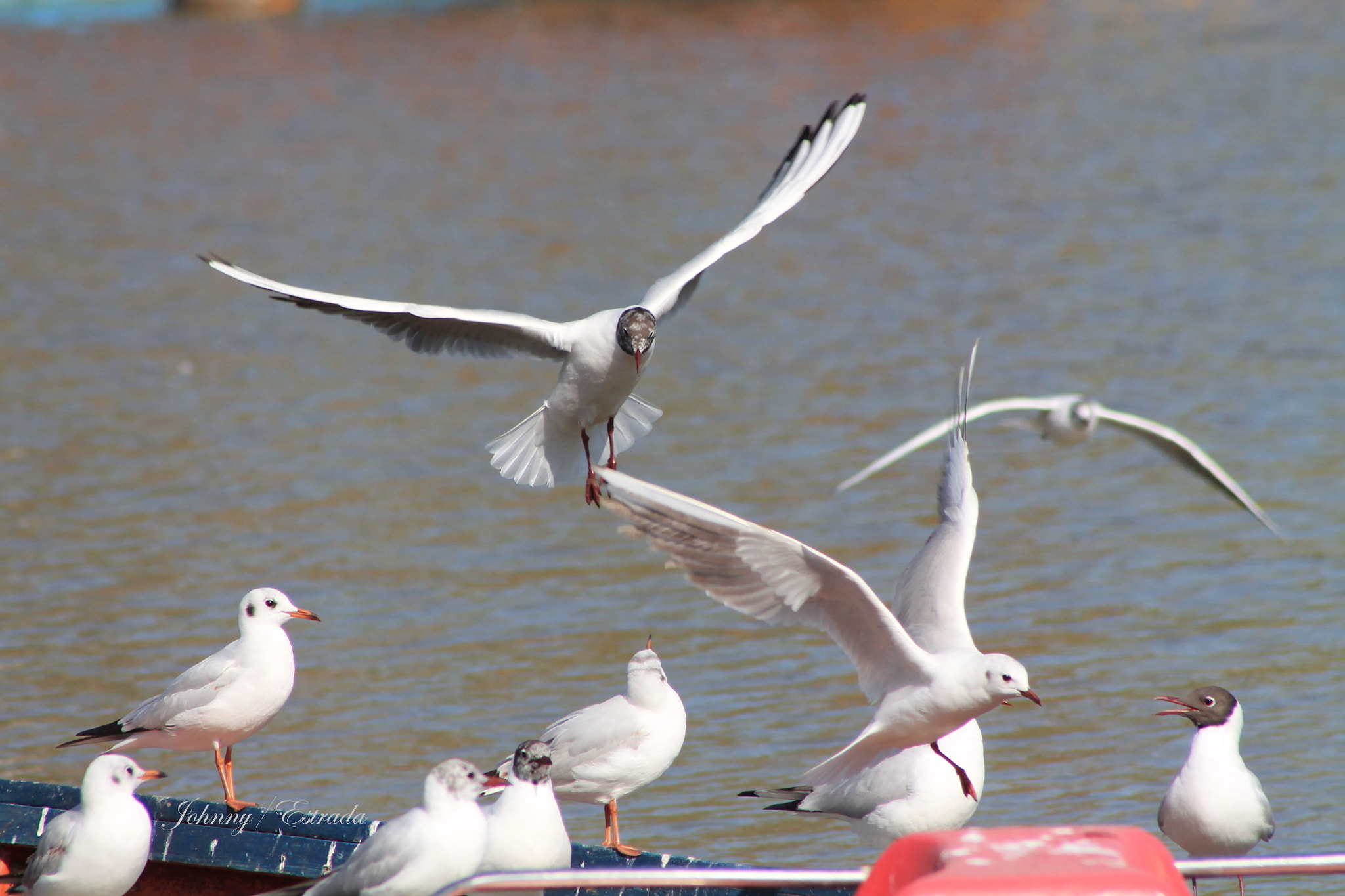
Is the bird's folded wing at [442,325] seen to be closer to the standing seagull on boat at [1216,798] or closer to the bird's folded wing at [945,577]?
the bird's folded wing at [945,577]

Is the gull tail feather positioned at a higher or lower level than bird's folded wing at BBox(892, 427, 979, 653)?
higher

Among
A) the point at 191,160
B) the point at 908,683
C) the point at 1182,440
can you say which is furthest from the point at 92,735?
the point at 191,160

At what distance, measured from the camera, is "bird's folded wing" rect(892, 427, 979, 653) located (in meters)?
5.88

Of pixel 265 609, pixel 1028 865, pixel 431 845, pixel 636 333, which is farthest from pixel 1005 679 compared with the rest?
pixel 265 609

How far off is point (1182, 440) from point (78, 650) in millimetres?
5316

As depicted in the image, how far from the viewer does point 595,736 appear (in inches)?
233

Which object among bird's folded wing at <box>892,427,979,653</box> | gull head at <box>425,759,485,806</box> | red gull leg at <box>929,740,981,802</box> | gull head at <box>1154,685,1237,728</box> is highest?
bird's folded wing at <box>892,427,979,653</box>

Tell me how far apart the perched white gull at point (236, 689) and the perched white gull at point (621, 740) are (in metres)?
0.88

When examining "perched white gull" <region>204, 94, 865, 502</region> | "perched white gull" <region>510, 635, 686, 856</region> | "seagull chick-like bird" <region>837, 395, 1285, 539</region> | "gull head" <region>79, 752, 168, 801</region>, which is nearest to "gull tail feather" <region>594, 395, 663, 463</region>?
"perched white gull" <region>204, 94, 865, 502</region>

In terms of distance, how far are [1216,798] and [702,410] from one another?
7.61 m

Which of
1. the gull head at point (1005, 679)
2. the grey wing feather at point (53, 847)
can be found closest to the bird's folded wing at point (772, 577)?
the gull head at point (1005, 679)

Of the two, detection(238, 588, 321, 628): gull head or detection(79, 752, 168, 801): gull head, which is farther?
detection(238, 588, 321, 628): gull head
